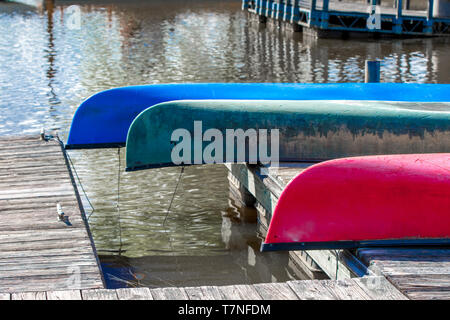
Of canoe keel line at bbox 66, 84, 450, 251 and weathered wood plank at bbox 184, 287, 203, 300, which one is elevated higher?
canoe keel line at bbox 66, 84, 450, 251

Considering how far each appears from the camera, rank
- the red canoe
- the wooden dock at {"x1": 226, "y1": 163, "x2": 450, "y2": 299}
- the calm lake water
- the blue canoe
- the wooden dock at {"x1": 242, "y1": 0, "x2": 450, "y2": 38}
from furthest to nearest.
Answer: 1. the wooden dock at {"x1": 242, "y1": 0, "x2": 450, "y2": 38}
2. the blue canoe
3. the calm lake water
4. the red canoe
5. the wooden dock at {"x1": 226, "y1": 163, "x2": 450, "y2": 299}

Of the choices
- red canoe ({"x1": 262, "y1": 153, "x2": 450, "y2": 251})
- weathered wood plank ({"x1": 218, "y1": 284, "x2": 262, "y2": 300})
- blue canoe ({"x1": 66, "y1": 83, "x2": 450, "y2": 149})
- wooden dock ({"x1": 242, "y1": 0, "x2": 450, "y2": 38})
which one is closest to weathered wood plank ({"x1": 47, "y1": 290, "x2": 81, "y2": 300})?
weathered wood plank ({"x1": 218, "y1": 284, "x2": 262, "y2": 300})

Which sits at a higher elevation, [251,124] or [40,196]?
[251,124]

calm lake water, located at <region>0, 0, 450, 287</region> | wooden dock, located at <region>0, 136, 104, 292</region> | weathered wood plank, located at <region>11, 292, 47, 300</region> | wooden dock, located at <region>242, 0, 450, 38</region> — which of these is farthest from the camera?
wooden dock, located at <region>242, 0, 450, 38</region>

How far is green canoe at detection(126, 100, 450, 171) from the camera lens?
291 inches

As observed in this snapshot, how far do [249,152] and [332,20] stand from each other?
1930 cm

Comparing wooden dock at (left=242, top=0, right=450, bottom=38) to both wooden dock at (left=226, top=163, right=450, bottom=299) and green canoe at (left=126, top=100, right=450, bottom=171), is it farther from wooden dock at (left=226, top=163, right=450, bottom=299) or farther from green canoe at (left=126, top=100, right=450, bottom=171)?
wooden dock at (left=226, top=163, right=450, bottom=299)

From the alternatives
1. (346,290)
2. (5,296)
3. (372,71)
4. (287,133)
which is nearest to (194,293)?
(346,290)

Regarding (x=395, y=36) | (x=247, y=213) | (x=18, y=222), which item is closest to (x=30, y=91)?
(x=247, y=213)

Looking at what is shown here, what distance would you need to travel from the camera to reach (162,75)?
677 inches

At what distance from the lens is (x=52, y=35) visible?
2480 cm

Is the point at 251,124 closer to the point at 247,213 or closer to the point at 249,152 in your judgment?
the point at 249,152

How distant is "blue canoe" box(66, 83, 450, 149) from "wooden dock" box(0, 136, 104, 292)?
17.6 inches

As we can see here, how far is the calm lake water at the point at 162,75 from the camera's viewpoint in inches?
279
